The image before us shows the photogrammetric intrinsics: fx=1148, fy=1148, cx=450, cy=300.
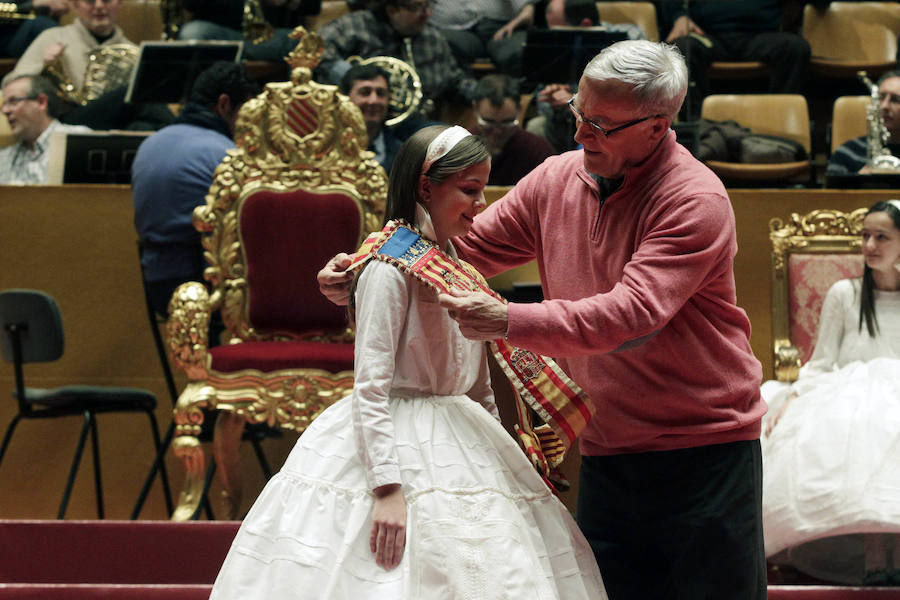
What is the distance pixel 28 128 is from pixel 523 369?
3.61 meters

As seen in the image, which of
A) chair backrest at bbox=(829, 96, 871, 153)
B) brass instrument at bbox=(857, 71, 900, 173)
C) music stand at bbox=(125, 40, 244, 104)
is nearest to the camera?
brass instrument at bbox=(857, 71, 900, 173)

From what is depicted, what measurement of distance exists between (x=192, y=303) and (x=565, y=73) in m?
1.96

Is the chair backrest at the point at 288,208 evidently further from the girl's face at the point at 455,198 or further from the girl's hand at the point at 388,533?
the girl's hand at the point at 388,533

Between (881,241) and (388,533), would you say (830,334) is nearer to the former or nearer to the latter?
→ (881,241)

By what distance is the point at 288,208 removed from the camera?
3869 millimetres

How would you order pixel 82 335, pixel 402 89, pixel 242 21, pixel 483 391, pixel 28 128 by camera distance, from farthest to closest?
pixel 242 21
pixel 402 89
pixel 28 128
pixel 82 335
pixel 483 391

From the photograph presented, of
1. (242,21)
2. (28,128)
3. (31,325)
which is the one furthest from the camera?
(242,21)

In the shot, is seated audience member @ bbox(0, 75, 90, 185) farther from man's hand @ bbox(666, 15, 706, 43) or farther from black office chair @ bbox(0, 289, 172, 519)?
man's hand @ bbox(666, 15, 706, 43)

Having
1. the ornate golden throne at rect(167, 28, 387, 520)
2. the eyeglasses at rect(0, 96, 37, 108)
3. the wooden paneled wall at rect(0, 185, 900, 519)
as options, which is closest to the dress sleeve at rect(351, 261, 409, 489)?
the ornate golden throne at rect(167, 28, 387, 520)

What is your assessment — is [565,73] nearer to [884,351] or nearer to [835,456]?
[884,351]

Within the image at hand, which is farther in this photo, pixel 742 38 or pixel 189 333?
pixel 742 38

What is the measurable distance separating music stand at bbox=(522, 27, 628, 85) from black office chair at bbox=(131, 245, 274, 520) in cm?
180

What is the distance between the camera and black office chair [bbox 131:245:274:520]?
393 cm

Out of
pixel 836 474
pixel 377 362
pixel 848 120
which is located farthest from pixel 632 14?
pixel 377 362
